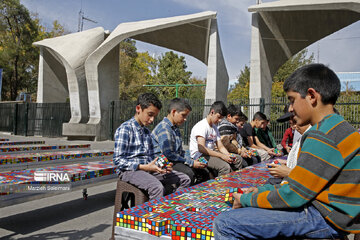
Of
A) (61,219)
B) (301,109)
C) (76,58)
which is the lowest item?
(61,219)

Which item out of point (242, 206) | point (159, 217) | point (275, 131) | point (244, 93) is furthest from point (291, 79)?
point (244, 93)

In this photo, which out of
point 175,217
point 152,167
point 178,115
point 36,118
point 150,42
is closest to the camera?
point 175,217

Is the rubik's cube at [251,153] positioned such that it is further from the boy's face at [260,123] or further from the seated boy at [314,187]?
the seated boy at [314,187]

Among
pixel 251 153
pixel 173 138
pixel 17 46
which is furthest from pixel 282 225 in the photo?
pixel 17 46

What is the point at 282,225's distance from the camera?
1568 mm

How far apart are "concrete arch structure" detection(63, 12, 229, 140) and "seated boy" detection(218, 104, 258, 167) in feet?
29.5

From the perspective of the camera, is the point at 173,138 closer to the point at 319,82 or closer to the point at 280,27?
the point at 319,82

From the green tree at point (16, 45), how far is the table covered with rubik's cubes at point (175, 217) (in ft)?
97.8

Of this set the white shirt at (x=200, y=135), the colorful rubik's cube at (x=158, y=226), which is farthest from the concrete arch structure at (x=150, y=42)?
the colorful rubik's cube at (x=158, y=226)

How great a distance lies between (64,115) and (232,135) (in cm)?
1615

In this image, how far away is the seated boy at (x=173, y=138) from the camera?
415 centimetres

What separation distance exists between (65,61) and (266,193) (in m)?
18.7

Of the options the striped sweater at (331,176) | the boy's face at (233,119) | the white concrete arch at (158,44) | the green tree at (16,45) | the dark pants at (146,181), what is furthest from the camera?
the green tree at (16,45)

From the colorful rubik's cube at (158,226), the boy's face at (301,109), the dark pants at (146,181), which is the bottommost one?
the colorful rubik's cube at (158,226)
